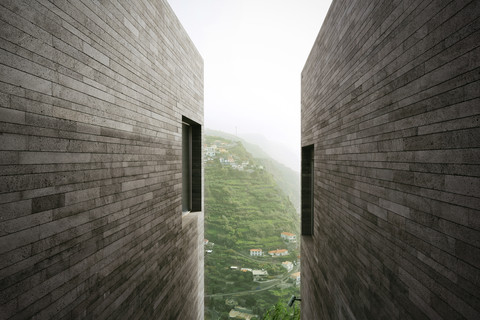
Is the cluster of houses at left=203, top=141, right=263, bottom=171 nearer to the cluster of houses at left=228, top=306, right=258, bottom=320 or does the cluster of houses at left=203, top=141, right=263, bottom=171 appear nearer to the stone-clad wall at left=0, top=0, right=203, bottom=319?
the cluster of houses at left=228, top=306, right=258, bottom=320

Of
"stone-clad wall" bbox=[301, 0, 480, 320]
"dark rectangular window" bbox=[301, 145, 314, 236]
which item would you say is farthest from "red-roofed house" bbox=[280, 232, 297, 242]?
"stone-clad wall" bbox=[301, 0, 480, 320]

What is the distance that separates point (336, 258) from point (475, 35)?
3005mm

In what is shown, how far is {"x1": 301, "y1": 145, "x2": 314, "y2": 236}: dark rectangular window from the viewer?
632 cm

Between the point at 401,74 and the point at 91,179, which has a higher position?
the point at 401,74

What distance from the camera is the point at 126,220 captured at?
266 centimetres

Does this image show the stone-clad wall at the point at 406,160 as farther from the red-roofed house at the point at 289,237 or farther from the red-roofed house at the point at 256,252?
the red-roofed house at the point at 289,237

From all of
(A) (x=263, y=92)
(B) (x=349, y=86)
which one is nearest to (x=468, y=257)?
(B) (x=349, y=86)

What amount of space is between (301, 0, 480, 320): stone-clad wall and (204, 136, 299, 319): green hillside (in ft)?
59.2

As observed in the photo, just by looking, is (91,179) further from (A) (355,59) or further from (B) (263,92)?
(B) (263,92)

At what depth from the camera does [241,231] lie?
1120 inches

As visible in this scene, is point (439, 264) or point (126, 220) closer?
point (439, 264)

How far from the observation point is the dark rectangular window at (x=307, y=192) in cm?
632

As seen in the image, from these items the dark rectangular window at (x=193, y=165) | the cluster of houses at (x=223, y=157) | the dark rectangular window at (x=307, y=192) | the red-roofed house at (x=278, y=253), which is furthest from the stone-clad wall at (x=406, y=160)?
the cluster of houses at (x=223, y=157)

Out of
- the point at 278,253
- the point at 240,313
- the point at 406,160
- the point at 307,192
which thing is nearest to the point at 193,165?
the point at 307,192
